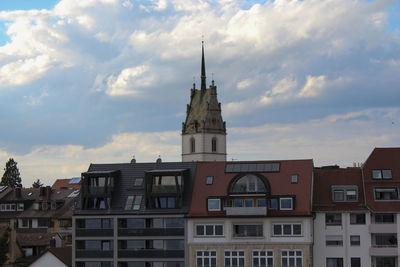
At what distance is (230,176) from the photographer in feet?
245

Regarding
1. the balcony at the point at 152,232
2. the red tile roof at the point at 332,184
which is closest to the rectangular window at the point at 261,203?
the red tile roof at the point at 332,184

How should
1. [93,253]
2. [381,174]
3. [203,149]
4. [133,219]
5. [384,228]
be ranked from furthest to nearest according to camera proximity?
[203,149] → [93,253] → [133,219] → [381,174] → [384,228]

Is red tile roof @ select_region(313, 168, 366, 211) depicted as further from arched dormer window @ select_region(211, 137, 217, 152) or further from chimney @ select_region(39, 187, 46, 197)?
arched dormer window @ select_region(211, 137, 217, 152)

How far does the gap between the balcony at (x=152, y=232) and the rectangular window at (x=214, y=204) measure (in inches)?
138

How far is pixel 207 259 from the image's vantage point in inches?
2793

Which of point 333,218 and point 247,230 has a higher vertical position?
point 333,218

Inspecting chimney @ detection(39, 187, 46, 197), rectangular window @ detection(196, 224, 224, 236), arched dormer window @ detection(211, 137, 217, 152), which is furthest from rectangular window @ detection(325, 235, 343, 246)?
arched dormer window @ detection(211, 137, 217, 152)

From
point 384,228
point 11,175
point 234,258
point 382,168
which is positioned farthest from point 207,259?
point 11,175

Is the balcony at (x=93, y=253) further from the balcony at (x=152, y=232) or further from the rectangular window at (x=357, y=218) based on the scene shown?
the rectangular window at (x=357, y=218)

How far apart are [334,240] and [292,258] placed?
15.1 ft

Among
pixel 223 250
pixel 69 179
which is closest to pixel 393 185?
pixel 223 250

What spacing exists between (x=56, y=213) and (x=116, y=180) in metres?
32.4

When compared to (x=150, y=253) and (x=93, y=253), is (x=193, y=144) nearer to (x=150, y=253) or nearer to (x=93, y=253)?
(x=93, y=253)

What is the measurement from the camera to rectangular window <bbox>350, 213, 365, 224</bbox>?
7019 centimetres
